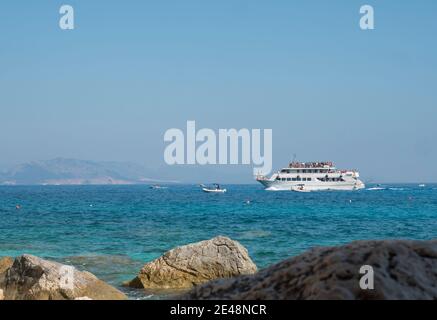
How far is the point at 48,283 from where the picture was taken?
1318cm

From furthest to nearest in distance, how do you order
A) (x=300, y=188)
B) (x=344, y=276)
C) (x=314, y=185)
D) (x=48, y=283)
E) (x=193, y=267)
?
(x=314, y=185), (x=300, y=188), (x=193, y=267), (x=48, y=283), (x=344, y=276)

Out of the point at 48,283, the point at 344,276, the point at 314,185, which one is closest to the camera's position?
the point at 344,276

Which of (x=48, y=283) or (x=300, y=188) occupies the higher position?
(x=48, y=283)

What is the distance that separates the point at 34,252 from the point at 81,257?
12.3 feet

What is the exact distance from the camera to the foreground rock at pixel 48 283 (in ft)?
43.1

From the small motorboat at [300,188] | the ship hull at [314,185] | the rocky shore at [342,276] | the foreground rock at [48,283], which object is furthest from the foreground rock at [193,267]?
the ship hull at [314,185]

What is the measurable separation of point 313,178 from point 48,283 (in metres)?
142

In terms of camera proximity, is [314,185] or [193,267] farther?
[314,185]

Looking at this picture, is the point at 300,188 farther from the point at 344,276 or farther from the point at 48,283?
the point at 344,276

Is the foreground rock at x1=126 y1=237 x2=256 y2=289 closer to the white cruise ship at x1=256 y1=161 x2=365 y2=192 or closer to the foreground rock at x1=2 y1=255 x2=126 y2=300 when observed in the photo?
the foreground rock at x1=2 y1=255 x2=126 y2=300

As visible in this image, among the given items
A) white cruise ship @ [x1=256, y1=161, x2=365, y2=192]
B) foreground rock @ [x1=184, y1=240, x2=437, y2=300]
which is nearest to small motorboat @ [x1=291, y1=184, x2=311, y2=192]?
white cruise ship @ [x1=256, y1=161, x2=365, y2=192]

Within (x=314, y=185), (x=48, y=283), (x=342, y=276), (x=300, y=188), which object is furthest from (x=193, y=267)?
(x=314, y=185)

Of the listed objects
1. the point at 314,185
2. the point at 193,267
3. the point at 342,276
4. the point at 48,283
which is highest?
the point at 342,276

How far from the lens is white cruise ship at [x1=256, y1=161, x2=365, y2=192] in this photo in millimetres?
151625
